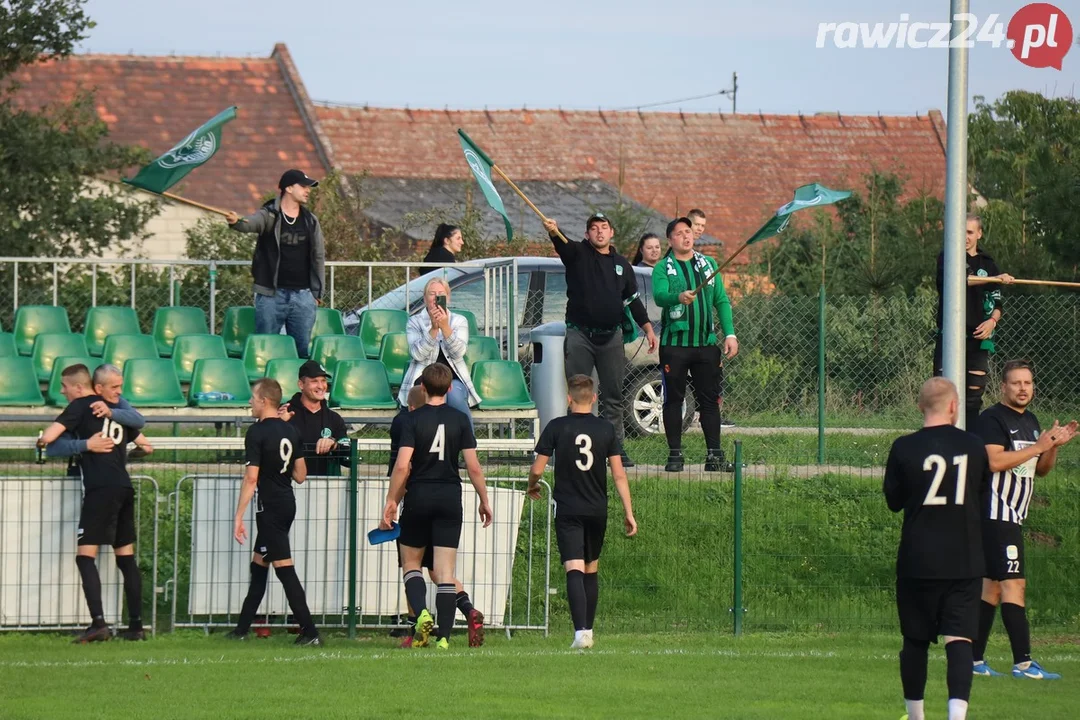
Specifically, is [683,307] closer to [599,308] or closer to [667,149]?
[599,308]

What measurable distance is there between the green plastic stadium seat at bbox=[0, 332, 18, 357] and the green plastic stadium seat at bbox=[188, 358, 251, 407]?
1832 mm

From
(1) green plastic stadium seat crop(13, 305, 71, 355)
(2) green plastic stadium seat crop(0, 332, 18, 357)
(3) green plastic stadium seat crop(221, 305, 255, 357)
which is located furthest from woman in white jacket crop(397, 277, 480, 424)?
(1) green plastic stadium seat crop(13, 305, 71, 355)

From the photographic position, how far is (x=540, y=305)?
1653 cm

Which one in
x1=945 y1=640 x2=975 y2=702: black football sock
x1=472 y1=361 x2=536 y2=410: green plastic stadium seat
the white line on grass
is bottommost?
the white line on grass

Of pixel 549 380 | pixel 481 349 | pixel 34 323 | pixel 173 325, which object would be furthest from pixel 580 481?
pixel 34 323

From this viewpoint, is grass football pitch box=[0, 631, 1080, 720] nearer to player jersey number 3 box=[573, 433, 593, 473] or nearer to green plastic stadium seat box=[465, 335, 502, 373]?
player jersey number 3 box=[573, 433, 593, 473]

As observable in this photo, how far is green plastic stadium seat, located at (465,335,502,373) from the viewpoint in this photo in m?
15.3

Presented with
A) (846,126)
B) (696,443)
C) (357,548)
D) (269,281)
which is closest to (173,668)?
(357,548)

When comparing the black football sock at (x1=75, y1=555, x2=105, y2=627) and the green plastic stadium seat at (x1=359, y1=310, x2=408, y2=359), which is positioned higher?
the green plastic stadium seat at (x1=359, y1=310, x2=408, y2=359)

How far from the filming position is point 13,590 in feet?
37.8

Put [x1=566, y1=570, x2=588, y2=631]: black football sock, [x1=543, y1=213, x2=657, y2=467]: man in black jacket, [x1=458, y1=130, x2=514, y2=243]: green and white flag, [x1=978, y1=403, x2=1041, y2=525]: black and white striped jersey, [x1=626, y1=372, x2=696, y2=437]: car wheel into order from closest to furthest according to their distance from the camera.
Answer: [x1=978, y1=403, x2=1041, y2=525]: black and white striped jersey, [x1=566, y1=570, x2=588, y2=631]: black football sock, [x1=543, y1=213, x2=657, y2=467]: man in black jacket, [x1=458, y1=130, x2=514, y2=243]: green and white flag, [x1=626, y1=372, x2=696, y2=437]: car wheel

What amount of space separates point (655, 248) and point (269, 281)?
375cm

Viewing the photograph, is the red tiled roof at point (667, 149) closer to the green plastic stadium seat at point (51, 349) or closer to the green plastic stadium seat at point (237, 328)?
the green plastic stadium seat at point (237, 328)

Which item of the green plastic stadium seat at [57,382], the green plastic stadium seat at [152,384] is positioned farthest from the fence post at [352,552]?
the green plastic stadium seat at [57,382]
